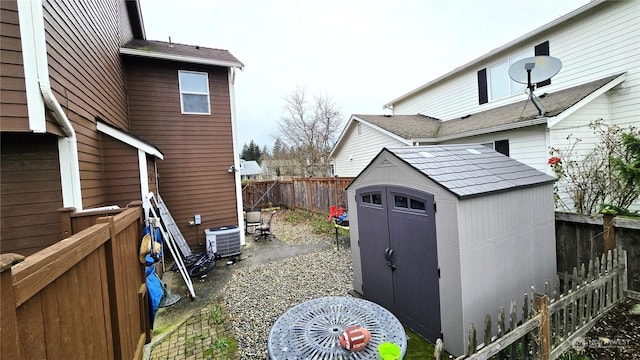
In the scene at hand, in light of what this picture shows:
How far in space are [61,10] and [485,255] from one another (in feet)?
20.0

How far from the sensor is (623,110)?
22.6 feet

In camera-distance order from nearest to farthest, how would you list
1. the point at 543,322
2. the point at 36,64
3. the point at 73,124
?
the point at 543,322 < the point at 36,64 < the point at 73,124

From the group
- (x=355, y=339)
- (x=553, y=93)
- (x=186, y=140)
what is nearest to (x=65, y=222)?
(x=355, y=339)

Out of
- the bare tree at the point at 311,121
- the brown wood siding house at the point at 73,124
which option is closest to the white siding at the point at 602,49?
the brown wood siding house at the point at 73,124

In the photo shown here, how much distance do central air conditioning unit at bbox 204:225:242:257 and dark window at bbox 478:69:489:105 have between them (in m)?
10.4

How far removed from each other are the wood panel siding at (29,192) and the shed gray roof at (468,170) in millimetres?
4298

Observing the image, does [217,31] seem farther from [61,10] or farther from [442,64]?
[442,64]

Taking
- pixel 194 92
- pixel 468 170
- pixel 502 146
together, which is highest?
pixel 194 92

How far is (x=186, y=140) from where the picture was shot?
7645mm

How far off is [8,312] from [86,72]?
4.89m

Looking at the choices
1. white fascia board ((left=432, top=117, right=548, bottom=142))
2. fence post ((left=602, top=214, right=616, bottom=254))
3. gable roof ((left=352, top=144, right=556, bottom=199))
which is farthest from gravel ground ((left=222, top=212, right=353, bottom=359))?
white fascia board ((left=432, top=117, right=548, bottom=142))

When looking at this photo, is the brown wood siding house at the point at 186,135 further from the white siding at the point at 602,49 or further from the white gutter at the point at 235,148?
the white siding at the point at 602,49

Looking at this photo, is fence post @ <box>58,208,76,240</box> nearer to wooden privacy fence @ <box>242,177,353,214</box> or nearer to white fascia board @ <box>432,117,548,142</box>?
wooden privacy fence @ <box>242,177,353,214</box>

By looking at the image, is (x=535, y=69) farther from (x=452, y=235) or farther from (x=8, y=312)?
(x=8, y=312)
